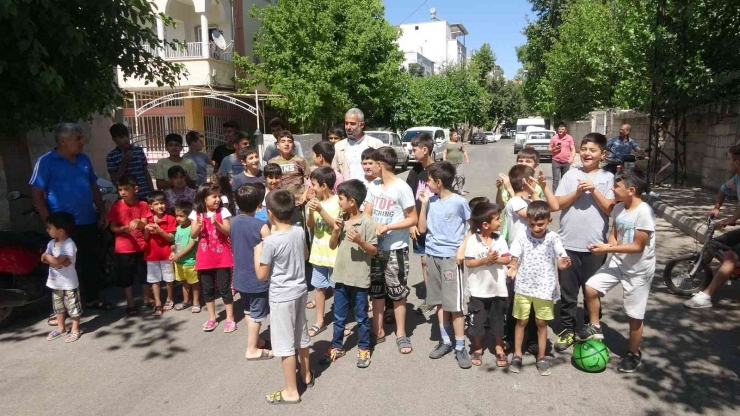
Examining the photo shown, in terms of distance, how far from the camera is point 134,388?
13.4 feet

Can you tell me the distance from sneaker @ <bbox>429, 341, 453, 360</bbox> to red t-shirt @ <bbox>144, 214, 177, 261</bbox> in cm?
303

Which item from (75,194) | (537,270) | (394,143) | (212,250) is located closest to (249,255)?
(212,250)

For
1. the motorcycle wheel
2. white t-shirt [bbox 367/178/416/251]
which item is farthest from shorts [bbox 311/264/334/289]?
the motorcycle wheel

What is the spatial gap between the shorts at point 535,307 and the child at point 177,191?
3765 millimetres

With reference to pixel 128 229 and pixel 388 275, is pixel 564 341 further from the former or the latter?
pixel 128 229

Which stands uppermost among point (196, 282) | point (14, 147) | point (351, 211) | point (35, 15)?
point (35, 15)

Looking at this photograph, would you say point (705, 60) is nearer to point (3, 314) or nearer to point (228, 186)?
point (228, 186)

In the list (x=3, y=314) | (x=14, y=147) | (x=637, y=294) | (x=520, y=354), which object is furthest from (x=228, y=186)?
(x=637, y=294)

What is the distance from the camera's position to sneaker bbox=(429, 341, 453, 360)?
4488 mm

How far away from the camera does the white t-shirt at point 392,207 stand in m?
4.71

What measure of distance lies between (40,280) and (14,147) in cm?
212

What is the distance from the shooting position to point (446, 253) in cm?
446

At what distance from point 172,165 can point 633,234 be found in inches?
197

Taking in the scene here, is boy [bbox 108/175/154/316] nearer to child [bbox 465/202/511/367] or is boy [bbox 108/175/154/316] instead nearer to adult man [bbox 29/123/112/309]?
adult man [bbox 29/123/112/309]
